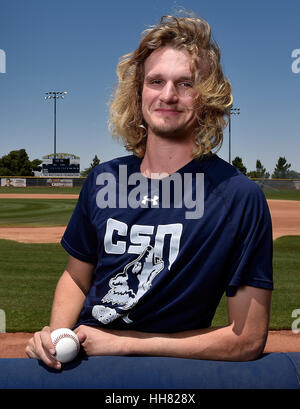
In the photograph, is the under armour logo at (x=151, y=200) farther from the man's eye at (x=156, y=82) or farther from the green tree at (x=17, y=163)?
the green tree at (x=17, y=163)

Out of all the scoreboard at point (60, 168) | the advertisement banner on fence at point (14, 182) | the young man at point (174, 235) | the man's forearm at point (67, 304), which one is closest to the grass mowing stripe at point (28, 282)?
the man's forearm at point (67, 304)

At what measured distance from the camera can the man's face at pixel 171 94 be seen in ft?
5.33

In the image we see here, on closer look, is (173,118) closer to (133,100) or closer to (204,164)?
(204,164)

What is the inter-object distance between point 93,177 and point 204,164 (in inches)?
17.3

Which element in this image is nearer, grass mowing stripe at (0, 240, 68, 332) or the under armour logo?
the under armour logo

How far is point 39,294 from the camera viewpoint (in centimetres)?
584

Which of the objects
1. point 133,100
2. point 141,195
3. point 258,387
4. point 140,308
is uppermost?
point 133,100

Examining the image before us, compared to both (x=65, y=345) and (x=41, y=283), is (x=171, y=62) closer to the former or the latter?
(x=65, y=345)

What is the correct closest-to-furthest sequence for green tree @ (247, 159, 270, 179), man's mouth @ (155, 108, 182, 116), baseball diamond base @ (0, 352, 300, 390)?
1. baseball diamond base @ (0, 352, 300, 390)
2. man's mouth @ (155, 108, 182, 116)
3. green tree @ (247, 159, 270, 179)

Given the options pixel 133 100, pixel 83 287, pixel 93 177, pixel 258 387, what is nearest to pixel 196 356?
pixel 258 387

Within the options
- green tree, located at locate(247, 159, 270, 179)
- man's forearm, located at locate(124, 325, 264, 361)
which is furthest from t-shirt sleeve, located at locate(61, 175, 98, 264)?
green tree, located at locate(247, 159, 270, 179)

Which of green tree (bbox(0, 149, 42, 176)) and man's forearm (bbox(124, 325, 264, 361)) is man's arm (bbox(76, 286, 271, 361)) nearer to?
man's forearm (bbox(124, 325, 264, 361))

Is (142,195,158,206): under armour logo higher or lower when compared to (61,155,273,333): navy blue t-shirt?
higher

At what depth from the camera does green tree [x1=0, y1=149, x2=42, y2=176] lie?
7362cm
